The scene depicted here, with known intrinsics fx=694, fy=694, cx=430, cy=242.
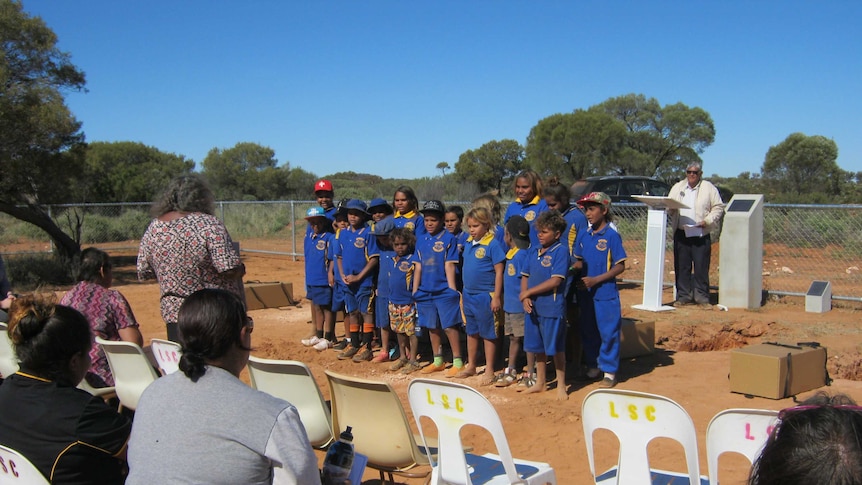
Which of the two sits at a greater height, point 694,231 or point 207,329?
point 694,231

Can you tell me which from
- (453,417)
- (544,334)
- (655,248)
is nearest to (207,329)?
(453,417)

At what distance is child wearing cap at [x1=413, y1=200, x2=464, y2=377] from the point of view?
7.02m

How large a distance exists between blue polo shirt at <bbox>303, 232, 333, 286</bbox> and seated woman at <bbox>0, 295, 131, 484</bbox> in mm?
5082

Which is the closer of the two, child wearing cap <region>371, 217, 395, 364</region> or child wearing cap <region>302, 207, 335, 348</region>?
child wearing cap <region>371, 217, 395, 364</region>

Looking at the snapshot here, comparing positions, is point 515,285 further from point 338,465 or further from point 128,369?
point 338,465

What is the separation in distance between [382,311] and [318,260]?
1174 millimetres

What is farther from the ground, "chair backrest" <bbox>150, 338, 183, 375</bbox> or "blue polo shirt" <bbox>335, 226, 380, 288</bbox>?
"blue polo shirt" <bbox>335, 226, 380, 288</bbox>

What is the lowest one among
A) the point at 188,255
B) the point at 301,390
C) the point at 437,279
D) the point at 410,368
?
the point at 410,368

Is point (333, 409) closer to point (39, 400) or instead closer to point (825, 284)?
point (39, 400)

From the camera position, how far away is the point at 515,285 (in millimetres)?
6512

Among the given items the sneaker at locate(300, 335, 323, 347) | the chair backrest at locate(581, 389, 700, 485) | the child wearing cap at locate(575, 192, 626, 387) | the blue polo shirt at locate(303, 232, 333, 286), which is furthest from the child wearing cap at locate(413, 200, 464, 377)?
the chair backrest at locate(581, 389, 700, 485)

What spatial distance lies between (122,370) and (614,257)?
4.22 meters

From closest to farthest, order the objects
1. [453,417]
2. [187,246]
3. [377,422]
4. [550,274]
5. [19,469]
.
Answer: [19,469]
[453,417]
[377,422]
[187,246]
[550,274]

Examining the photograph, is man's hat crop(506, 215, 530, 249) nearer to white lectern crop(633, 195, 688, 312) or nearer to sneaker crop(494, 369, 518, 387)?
sneaker crop(494, 369, 518, 387)
